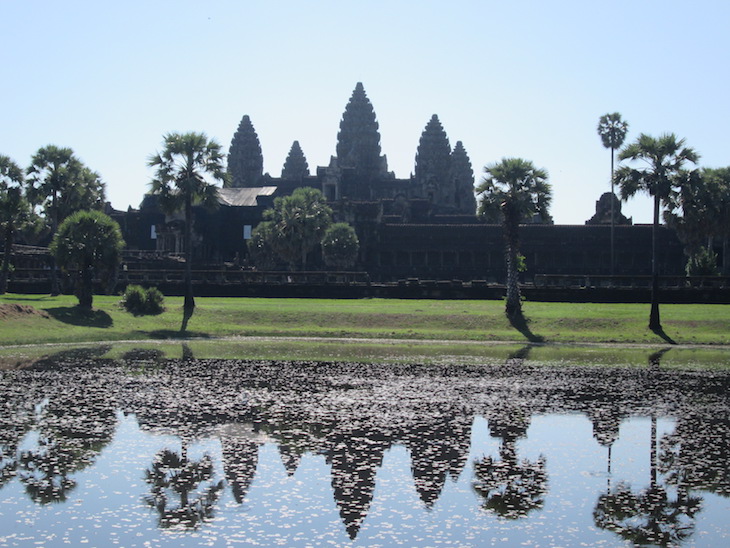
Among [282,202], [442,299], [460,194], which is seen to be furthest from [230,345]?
[460,194]

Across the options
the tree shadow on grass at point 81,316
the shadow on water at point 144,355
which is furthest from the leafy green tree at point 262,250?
the shadow on water at point 144,355

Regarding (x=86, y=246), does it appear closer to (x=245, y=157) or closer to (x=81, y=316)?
(x=81, y=316)

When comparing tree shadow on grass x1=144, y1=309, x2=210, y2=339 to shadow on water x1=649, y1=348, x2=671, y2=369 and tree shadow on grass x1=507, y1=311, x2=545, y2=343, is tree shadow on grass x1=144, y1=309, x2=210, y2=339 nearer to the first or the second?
tree shadow on grass x1=507, y1=311, x2=545, y2=343

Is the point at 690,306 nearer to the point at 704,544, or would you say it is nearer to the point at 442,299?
the point at 442,299

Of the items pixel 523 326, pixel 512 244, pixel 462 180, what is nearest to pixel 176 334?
pixel 523 326

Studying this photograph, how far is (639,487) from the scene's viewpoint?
1689cm

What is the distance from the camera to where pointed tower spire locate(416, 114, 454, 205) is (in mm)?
136000

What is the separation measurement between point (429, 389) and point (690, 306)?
31400mm

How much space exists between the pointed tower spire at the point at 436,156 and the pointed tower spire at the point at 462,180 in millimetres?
2950

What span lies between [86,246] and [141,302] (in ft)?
13.2

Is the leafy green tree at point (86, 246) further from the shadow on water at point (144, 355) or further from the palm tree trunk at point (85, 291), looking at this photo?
the shadow on water at point (144, 355)

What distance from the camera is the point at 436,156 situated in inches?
5369

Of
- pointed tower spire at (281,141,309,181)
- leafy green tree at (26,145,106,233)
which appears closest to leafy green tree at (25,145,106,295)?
leafy green tree at (26,145,106,233)

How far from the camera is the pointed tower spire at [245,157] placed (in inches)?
Result: 5531
